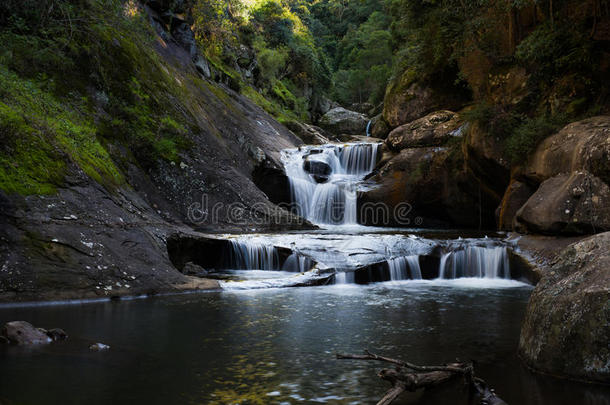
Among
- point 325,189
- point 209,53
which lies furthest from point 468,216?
point 209,53

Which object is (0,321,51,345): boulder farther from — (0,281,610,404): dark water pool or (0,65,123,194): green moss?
(0,65,123,194): green moss

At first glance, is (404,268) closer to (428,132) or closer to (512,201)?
(512,201)

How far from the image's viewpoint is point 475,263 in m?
12.3

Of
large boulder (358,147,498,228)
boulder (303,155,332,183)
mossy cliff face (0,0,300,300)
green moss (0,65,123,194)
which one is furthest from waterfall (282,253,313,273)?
boulder (303,155,332,183)

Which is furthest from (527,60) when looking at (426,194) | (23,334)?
(23,334)

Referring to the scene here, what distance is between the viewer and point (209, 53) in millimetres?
30891

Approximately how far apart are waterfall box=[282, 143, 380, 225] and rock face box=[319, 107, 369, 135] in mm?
14762

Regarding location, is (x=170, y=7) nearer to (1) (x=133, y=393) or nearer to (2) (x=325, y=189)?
(2) (x=325, y=189)

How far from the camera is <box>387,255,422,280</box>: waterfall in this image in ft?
38.7

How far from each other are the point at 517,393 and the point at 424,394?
0.84 metres

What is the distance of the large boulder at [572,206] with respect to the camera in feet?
33.7

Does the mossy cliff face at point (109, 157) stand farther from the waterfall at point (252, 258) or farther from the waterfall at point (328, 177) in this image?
the waterfall at point (252, 258)

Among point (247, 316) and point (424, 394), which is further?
point (247, 316)

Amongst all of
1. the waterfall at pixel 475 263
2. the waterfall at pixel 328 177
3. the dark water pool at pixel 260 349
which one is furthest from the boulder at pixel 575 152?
the waterfall at pixel 328 177
